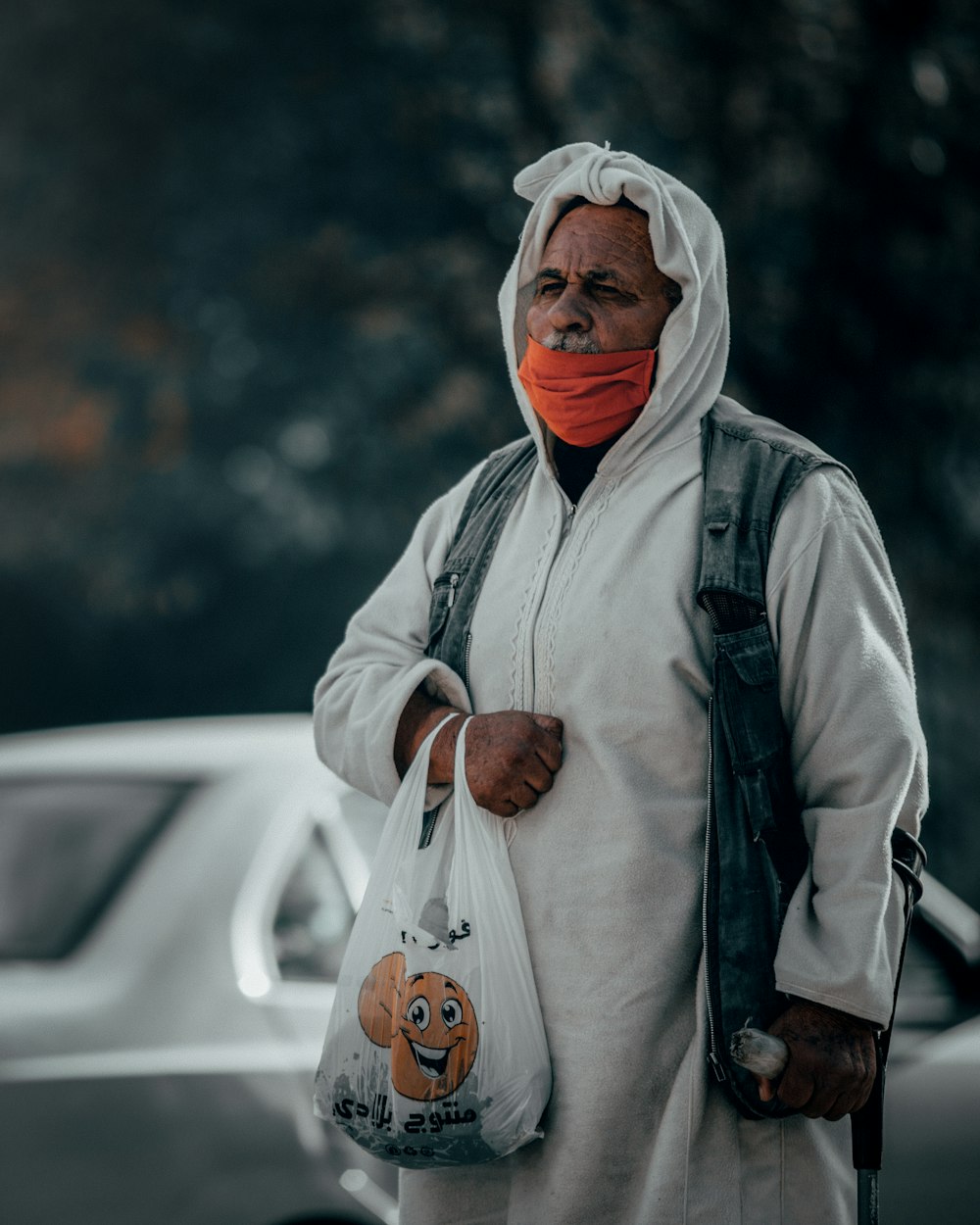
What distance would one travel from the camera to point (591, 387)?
1916 millimetres

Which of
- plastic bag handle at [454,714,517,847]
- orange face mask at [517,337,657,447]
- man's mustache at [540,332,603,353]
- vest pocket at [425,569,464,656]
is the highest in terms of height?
man's mustache at [540,332,603,353]

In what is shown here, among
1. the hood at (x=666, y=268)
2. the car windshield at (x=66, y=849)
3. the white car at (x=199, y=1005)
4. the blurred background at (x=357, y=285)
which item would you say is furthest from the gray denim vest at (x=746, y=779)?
the blurred background at (x=357, y=285)

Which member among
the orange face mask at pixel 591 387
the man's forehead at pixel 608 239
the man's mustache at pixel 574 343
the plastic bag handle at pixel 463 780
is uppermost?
the man's forehead at pixel 608 239

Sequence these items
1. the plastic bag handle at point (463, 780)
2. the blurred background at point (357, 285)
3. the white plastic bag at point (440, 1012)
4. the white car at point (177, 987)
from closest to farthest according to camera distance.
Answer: the white plastic bag at point (440, 1012)
the plastic bag handle at point (463, 780)
the white car at point (177, 987)
the blurred background at point (357, 285)

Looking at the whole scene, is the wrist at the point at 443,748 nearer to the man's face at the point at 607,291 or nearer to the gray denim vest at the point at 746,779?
the gray denim vest at the point at 746,779

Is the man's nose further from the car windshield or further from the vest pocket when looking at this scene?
the car windshield

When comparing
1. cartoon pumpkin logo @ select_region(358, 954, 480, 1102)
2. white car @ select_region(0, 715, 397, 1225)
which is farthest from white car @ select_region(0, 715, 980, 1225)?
cartoon pumpkin logo @ select_region(358, 954, 480, 1102)

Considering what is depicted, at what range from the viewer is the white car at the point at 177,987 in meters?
2.31

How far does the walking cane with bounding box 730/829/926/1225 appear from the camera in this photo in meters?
1.63

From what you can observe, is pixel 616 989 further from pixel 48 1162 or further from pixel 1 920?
pixel 1 920

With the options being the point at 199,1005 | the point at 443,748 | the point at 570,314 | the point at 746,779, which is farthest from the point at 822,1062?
the point at 199,1005

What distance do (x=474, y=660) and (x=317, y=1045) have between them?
0.96 meters

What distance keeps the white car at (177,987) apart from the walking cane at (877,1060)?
1.03 m

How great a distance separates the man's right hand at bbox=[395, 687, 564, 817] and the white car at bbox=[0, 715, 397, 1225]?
0.89 metres
